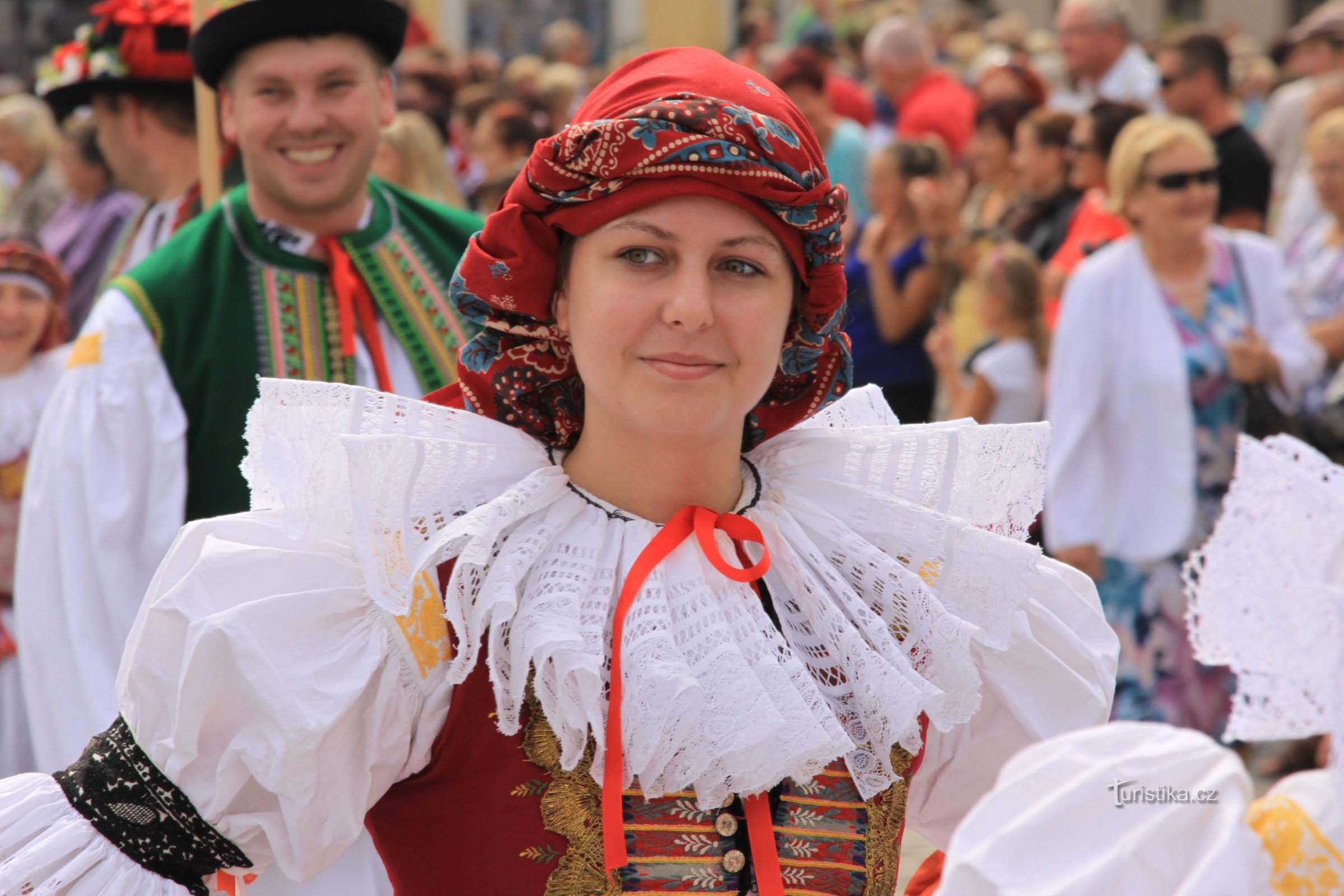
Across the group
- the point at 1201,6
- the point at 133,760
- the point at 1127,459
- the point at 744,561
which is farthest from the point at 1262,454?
the point at 1201,6

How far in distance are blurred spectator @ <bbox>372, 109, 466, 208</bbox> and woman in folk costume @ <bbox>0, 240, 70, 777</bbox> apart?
4.71 feet

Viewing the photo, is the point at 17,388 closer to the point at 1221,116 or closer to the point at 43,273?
the point at 43,273

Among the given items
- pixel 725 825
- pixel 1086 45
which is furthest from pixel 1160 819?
pixel 1086 45

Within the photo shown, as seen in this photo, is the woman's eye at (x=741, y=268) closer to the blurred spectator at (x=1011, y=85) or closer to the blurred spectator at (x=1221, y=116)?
the blurred spectator at (x=1221, y=116)

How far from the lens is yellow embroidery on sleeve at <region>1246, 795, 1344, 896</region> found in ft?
4.55

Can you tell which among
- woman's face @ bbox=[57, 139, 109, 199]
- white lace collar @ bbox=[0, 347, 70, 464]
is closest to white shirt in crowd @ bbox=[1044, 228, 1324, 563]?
white lace collar @ bbox=[0, 347, 70, 464]

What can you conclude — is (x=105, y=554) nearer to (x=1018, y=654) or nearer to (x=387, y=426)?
(x=387, y=426)

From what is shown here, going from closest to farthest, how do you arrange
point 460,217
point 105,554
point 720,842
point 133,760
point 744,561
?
point 133,760, point 720,842, point 744,561, point 105,554, point 460,217

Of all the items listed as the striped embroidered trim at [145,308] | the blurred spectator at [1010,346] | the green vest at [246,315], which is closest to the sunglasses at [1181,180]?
the blurred spectator at [1010,346]

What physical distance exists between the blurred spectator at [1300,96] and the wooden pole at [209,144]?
5.70m

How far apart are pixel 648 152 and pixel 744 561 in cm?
54

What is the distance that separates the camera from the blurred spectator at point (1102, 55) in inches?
287

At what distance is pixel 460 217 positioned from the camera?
338 cm

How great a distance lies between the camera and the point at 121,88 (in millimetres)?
3869
